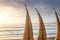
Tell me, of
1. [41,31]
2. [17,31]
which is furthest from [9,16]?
[41,31]

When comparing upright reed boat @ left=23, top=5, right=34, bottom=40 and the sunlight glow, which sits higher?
the sunlight glow

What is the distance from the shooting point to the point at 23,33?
189cm

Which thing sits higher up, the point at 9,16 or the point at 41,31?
the point at 9,16

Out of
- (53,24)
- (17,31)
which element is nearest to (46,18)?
(53,24)

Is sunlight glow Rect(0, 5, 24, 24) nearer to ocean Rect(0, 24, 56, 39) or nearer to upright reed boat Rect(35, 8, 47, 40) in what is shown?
ocean Rect(0, 24, 56, 39)

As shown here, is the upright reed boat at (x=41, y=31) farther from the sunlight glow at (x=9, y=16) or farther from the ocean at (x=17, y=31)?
the sunlight glow at (x=9, y=16)

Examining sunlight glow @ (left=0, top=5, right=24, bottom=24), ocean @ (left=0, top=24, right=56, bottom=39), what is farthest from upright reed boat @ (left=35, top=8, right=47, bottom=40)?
sunlight glow @ (left=0, top=5, right=24, bottom=24)

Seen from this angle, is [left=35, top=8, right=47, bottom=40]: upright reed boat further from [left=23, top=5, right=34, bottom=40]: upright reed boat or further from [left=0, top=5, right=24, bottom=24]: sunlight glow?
A: [left=0, top=5, right=24, bottom=24]: sunlight glow

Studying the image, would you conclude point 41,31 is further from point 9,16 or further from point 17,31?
point 9,16

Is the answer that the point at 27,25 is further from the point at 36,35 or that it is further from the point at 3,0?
the point at 3,0

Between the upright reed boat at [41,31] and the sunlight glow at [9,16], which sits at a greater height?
the sunlight glow at [9,16]

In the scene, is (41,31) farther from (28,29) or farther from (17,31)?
(17,31)

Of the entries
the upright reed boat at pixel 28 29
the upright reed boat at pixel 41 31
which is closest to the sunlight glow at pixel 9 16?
the upright reed boat at pixel 28 29

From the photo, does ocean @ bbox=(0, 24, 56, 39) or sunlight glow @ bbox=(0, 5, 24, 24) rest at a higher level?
sunlight glow @ bbox=(0, 5, 24, 24)
